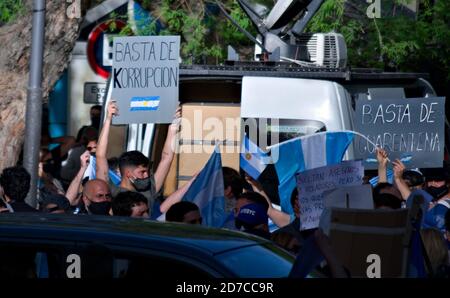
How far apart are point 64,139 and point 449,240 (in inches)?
367

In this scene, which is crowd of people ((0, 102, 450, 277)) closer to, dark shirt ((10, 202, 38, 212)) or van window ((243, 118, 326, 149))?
dark shirt ((10, 202, 38, 212))

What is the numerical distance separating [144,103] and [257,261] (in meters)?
5.49

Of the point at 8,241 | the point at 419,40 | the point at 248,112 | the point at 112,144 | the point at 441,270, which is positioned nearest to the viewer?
the point at 8,241

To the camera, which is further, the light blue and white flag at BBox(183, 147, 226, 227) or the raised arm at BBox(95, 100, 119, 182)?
the raised arm at BBox(95, 100, 119, 182)

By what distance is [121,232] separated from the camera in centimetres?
518

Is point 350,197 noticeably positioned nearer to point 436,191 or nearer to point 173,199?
point 173,199

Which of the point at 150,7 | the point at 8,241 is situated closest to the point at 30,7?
the point at 150,7

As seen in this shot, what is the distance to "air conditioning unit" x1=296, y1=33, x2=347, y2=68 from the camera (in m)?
12.5

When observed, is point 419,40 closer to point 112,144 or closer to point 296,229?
point 112,144

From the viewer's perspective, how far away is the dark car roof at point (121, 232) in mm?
5086

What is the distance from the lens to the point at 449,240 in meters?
8.14

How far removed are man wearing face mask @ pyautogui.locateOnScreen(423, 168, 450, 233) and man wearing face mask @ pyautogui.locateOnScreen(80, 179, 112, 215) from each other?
7.33 feet

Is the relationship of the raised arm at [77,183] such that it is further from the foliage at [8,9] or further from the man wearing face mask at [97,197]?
the foliage at [8,9]

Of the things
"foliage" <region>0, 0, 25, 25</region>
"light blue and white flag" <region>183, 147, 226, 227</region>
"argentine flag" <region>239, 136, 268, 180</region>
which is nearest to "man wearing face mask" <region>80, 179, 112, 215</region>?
"light blue and white flag" <region>183, 147, 226, 227</region>
